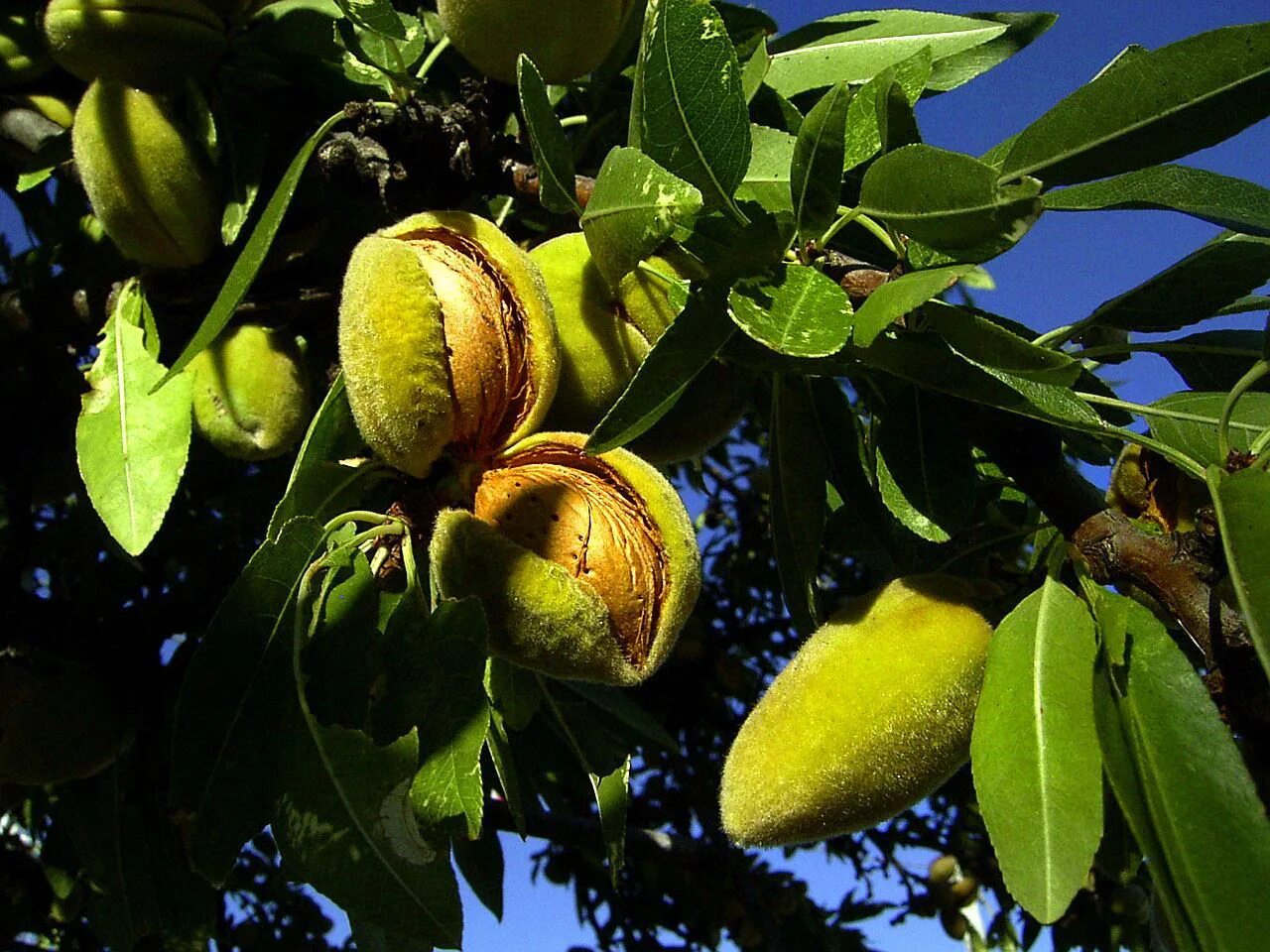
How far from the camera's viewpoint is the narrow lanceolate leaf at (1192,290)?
3.88ft

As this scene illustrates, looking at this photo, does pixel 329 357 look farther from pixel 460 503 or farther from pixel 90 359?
pixel 460 503

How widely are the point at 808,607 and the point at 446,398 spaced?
463 mm

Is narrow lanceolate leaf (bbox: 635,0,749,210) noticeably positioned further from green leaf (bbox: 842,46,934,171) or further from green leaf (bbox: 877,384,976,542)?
green leaf (bbox: 877,384,976,542)

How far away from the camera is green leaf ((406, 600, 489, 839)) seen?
1005 millimetres

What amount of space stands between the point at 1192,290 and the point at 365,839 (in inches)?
39.7

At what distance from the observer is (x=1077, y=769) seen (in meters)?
0.83

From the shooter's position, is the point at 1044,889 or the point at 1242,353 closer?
the point at 1044,889

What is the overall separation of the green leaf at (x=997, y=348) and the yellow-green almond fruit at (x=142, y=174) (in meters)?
1.04

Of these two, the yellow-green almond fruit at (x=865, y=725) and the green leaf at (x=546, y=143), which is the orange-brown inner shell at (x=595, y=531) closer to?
the yellow-green almond fruit at (x=865, y=725)

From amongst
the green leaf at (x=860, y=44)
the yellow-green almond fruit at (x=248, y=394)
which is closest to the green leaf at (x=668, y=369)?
the green leaf at (x=860, y=44)

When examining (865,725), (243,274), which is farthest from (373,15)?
(865,725)

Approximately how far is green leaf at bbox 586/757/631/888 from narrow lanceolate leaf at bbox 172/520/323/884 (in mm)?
364

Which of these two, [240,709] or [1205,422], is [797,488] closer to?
[1205,422]

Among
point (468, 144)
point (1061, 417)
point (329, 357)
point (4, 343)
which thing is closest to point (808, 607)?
point (1061, 417)
